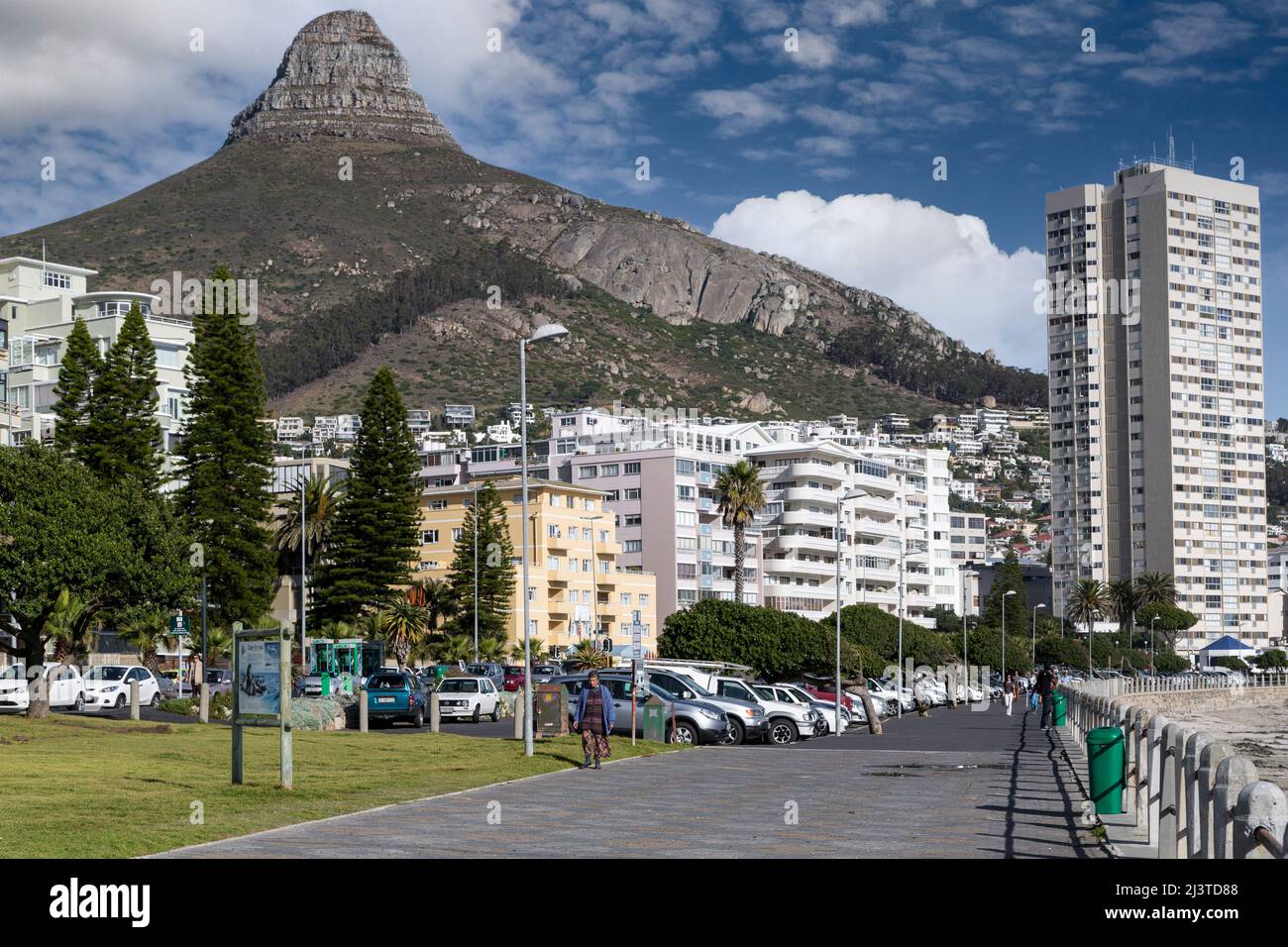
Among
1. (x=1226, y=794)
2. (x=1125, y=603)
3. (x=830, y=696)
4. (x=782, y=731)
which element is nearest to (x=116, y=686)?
(x=782, y=731)

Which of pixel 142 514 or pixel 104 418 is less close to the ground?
pixel 104 418

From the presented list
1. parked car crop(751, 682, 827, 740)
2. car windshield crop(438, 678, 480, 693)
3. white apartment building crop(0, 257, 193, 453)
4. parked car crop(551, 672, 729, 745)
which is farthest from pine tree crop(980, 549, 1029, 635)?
parked car crop(551, 672, 729, 745)

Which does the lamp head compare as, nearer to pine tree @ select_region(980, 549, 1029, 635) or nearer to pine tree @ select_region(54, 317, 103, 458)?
pine tree @ select_region(54, 317, 103, 458)

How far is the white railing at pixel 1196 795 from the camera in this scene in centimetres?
870

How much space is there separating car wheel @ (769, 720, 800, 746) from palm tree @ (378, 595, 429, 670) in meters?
42.1

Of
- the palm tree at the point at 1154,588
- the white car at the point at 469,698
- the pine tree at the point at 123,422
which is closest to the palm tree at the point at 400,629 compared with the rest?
the pine tree at the point at 123,422

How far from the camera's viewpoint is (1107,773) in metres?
16.8

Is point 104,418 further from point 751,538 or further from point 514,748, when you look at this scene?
point 751,538

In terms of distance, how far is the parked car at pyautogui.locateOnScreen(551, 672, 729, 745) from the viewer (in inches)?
1352

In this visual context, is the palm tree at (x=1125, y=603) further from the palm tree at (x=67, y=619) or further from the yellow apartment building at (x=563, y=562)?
the palm tree at (x=67, y=619)

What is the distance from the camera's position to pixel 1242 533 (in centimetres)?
17800

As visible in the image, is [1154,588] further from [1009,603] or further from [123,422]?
[123,422]

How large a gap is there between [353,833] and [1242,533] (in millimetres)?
178213
